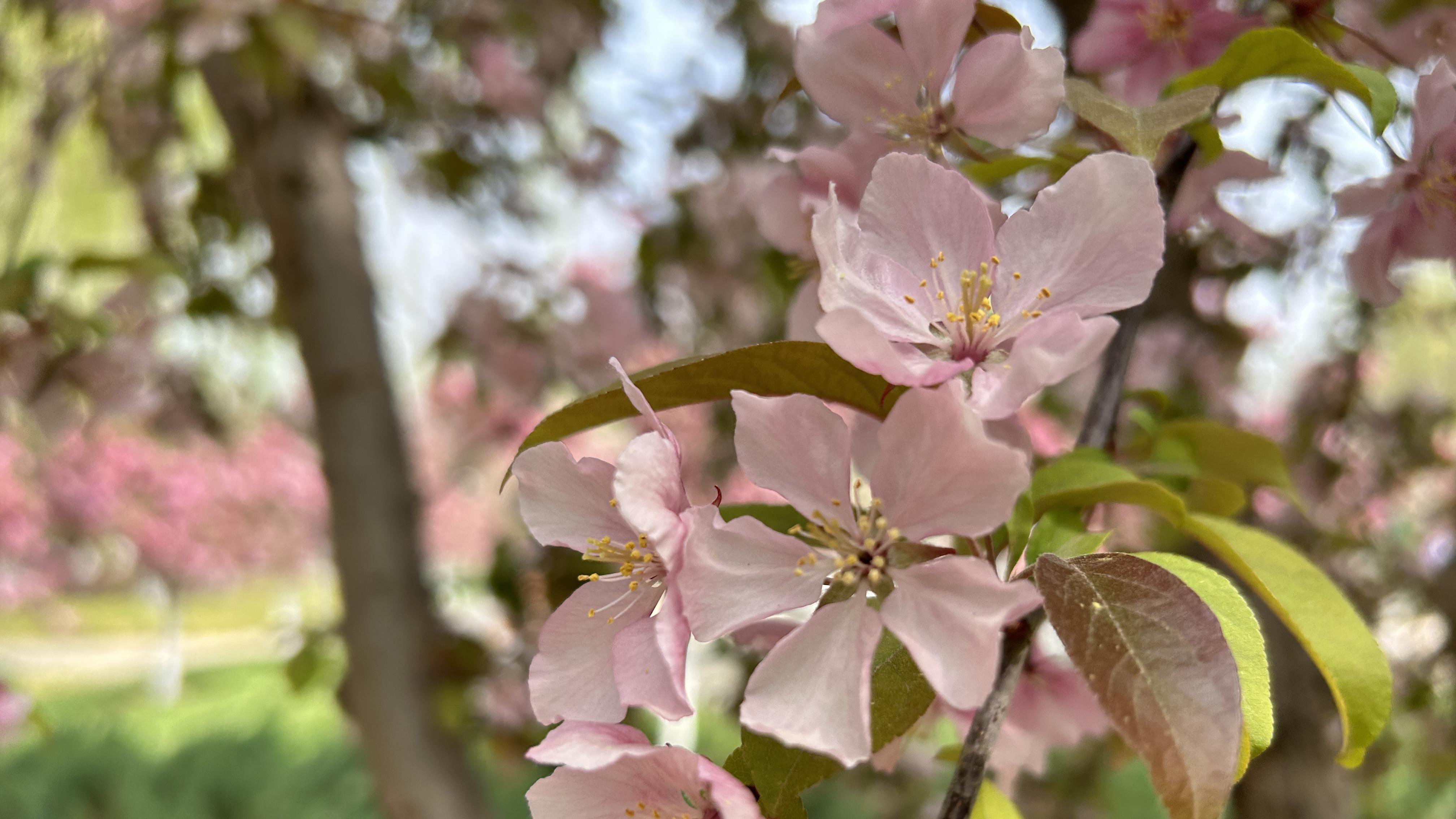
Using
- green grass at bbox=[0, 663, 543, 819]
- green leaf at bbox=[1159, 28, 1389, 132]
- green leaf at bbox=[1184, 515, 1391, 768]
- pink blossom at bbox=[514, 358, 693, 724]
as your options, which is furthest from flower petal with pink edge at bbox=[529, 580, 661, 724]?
green grass at bbox=[0, 663, 543, 819]

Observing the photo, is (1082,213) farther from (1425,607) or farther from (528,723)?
(1425,607)

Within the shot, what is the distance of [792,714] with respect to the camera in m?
0.32

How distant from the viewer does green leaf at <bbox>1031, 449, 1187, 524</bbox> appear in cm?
39

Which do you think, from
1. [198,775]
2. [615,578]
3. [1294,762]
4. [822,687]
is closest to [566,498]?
[615,578]

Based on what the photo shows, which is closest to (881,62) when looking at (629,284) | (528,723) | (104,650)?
(528,723)

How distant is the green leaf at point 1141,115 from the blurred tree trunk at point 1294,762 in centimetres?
108

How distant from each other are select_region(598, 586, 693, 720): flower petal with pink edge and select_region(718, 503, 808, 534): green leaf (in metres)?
0.08

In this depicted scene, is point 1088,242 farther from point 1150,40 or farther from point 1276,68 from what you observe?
point 1150,40

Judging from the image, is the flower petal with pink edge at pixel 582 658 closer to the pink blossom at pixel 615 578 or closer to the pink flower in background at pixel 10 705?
the pink blossom at pixel 615 578

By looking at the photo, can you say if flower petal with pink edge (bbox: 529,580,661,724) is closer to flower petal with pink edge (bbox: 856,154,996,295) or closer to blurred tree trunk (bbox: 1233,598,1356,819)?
flower petal with pink edge (bbox: 856,154,996,295)

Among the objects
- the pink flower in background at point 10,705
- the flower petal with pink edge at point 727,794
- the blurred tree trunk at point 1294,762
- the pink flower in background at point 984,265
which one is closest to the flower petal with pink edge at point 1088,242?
the pink flower in background at point 984,265

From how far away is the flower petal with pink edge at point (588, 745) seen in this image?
32 centimetres

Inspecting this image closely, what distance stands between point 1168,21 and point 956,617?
40 cm

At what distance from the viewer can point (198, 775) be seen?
9.99 ft
